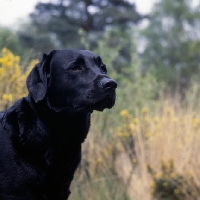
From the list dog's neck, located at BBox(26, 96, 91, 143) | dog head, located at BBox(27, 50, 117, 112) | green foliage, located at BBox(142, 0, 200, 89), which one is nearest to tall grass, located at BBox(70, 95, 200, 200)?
dog's neck, located at BBox(26, 96, 91, 143)

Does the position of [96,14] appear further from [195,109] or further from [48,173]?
[48,173]

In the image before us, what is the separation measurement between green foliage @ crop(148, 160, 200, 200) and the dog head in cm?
254

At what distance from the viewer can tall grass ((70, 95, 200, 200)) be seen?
5055 millimetres

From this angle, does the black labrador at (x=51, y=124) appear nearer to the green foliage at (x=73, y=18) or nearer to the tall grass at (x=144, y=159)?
the tall grass at (x=144, y=159)

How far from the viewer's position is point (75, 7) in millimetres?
23266

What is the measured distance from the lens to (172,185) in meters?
5.28

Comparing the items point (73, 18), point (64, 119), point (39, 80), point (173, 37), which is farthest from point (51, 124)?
point (173, 37)

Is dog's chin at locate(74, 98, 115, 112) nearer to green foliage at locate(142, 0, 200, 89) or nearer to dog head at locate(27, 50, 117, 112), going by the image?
dog head at locate(27, 50, 117, 112)

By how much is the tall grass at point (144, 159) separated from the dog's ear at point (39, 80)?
2022mm

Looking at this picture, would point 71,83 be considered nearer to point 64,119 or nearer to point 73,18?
point 64,119

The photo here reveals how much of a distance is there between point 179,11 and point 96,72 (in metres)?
29.1

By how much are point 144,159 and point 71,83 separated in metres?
3.05

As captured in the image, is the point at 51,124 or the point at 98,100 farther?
the point at 51,124

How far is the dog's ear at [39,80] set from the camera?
114 inches
